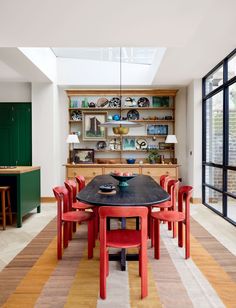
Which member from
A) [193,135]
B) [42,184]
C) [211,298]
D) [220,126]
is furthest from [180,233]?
[42,184]

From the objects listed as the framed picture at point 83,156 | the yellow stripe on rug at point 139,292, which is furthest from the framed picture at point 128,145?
the yellow stripe on rug at point 139,292

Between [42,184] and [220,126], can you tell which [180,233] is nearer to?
[220,126]

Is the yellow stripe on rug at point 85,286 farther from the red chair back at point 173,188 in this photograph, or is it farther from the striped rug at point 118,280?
the red chair back at point 173,188

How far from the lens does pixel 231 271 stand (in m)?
2.76

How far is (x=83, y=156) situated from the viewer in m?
6.77

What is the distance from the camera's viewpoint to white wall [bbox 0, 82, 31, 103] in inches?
258

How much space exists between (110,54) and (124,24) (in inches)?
118

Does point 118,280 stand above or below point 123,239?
below

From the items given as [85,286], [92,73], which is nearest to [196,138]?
[92,73]

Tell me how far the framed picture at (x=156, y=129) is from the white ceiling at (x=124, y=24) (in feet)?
8.08

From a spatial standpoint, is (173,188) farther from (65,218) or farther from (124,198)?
(65,218)

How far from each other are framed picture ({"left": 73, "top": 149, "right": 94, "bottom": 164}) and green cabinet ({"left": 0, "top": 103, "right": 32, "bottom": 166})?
3.68 feet

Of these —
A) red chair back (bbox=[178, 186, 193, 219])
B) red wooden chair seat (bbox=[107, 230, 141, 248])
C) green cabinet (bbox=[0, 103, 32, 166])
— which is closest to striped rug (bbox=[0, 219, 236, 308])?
red wooden chair seat (bbox=[107, 230, 141, 248])

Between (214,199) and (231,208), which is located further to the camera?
(214,199)
